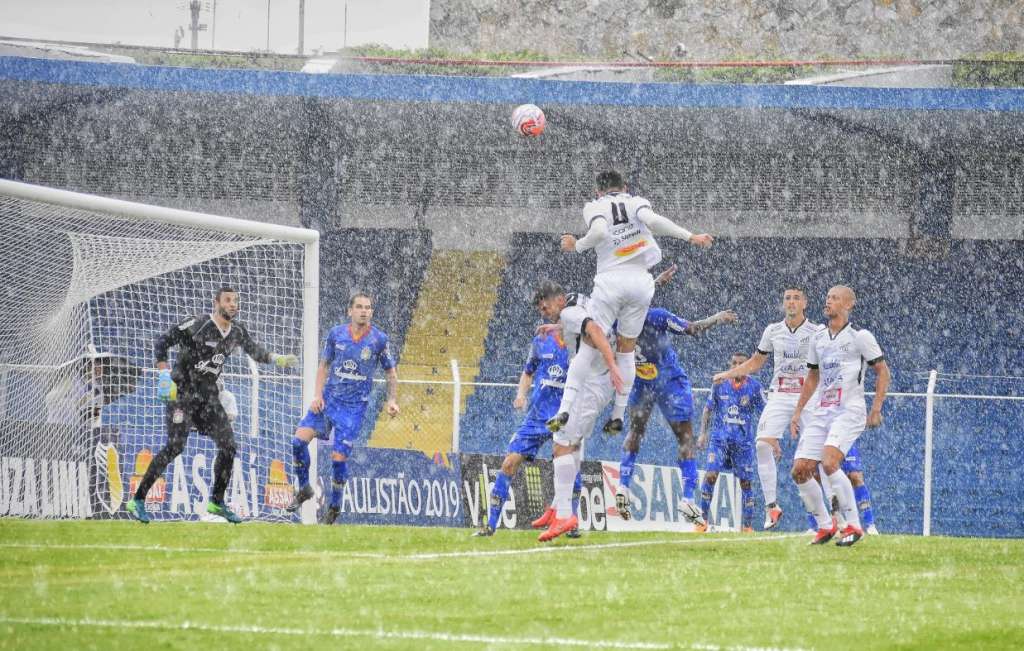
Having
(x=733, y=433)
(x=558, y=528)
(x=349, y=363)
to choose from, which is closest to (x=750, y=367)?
(x=558, y=528)

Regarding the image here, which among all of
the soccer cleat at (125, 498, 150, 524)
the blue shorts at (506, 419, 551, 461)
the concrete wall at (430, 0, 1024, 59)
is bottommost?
the soccer cleat at (125, 498, 150, 524)

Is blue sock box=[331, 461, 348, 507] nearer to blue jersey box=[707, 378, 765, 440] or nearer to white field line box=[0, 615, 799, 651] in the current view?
blue jersey box=[707, 378, 765, 440]

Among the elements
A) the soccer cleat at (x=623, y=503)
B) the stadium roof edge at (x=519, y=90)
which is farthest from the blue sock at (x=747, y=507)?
the stadium roof edge at (x=519, y=90)

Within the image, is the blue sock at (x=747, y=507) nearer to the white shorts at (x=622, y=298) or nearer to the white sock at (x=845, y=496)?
the white sock at (x=845, y=496)

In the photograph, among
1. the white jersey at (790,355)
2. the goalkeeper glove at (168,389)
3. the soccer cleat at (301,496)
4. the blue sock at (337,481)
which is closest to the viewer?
the goalkeeper glove at (168,389)

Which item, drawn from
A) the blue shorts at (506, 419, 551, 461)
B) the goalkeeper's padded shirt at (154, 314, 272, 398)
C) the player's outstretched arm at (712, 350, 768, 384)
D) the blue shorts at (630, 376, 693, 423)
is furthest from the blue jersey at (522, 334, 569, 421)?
the goalkeeper's padded shirt at (154, 314, 272, 398)

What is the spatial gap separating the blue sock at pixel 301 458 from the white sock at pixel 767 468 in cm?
444

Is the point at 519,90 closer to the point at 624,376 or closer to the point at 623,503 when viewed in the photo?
the point at 623,503

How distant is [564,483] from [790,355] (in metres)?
3.81

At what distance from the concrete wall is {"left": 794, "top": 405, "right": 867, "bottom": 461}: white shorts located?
23.3 meters

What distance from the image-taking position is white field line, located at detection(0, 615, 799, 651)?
5.59m

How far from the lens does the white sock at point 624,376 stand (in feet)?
34.0

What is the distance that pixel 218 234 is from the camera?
14.9 metres

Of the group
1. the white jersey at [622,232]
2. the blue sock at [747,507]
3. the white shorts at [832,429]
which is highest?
the white jersey at [622,232]
